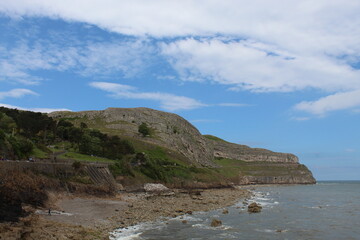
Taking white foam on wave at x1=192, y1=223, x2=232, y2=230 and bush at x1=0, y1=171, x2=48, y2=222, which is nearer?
bush at x1=0, y1=171, x2=48, y2=222

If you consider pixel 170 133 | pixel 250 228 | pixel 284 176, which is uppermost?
pixel 170 133

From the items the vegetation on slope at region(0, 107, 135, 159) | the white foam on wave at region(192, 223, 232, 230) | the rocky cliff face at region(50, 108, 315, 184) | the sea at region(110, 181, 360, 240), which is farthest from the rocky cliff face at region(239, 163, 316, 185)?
the white foam on wave at region(192, 223, 232, 230)

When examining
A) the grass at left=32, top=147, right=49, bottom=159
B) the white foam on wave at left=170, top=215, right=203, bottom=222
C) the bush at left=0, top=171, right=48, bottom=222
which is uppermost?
the grass at left=32, top=147, right=49, bottom=159

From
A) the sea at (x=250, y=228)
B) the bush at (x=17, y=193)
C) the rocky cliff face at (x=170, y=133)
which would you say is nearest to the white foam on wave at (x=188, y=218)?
the sea at (x=250, y=228)

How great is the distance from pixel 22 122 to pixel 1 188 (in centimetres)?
5070

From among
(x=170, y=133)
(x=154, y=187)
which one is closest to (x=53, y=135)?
(x=154, y=187)

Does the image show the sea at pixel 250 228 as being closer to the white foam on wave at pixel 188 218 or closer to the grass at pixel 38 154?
the white foam on wave at pixel 188 218

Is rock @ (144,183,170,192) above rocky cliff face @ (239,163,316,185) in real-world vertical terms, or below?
below

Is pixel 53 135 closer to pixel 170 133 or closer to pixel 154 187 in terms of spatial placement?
pixel 154 187

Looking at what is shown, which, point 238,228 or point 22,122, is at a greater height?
point 22,122

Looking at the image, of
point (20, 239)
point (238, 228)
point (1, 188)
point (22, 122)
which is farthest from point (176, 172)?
point (20, 239)

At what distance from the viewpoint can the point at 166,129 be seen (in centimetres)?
15012

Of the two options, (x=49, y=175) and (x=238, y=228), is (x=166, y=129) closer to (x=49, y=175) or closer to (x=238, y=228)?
(x=49, y=175)

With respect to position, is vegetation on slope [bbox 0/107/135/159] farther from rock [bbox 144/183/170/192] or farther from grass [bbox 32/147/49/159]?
rock [bbox 144/183/170/192]
